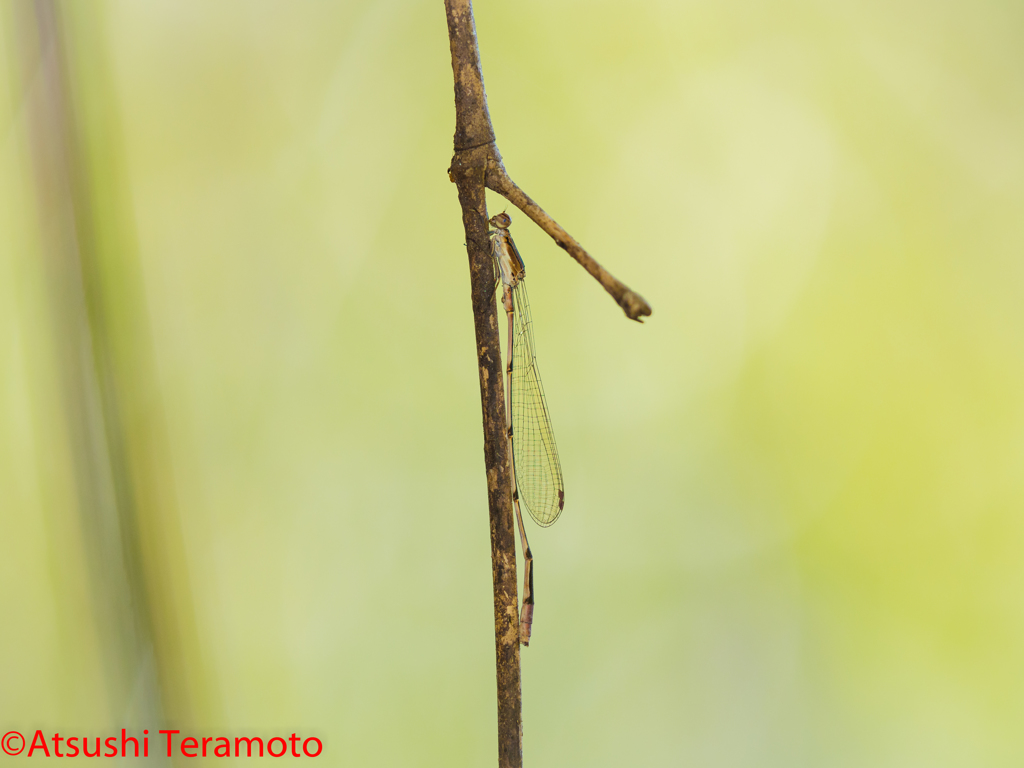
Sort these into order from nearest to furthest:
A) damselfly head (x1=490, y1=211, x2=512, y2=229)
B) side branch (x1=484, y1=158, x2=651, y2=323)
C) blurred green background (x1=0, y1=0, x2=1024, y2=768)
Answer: side branch (x1=484, y1=158, x2=651, y2=323), damselfly head (x1=490, y1=211, x2=512, y2=229), blurred green background (x1=0, y1=0, x2=1024, y2=768)

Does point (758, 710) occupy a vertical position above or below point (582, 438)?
below

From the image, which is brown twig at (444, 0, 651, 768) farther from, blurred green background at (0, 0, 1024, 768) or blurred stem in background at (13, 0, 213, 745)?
blurred stem in background at (13, 0, 213, 745)

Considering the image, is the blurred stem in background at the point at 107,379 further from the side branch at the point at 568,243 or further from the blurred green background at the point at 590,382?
the side branch at the point at 568,243

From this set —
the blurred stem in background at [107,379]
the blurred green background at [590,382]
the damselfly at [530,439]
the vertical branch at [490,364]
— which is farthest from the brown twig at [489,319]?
the blurred stem in background at [107,379]

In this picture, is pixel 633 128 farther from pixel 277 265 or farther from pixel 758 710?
pixel 758 710

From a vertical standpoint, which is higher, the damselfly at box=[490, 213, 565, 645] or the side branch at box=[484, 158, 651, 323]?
the side branch at box=[484, 158, 651, 323]

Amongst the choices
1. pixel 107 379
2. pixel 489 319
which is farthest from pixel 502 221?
pixel 107 379

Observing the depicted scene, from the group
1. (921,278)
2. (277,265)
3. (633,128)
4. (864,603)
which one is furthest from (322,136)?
(864,603)

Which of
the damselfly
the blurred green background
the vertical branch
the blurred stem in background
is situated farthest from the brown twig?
the blurred stem in background
